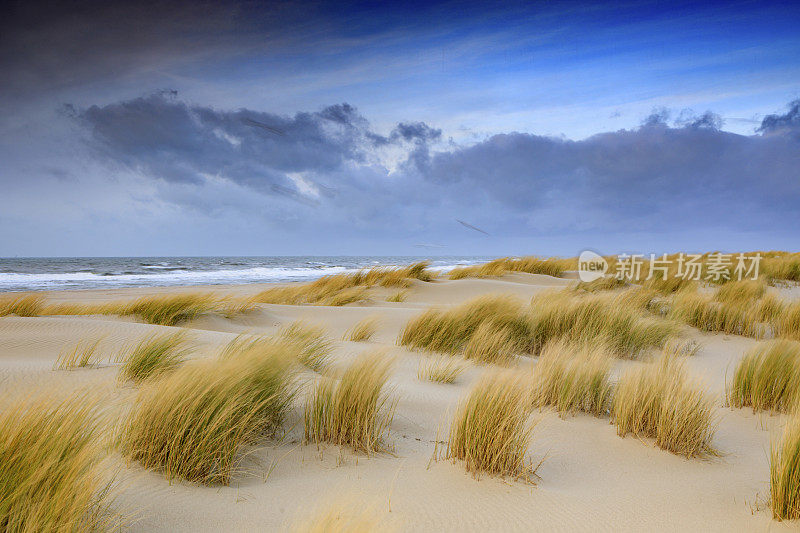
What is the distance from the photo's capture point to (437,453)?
2.49 meters

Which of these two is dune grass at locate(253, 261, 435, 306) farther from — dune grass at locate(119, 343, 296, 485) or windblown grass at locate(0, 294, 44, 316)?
dune grass at locate(119, 343, 296, 485)

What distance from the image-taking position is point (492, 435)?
225cm

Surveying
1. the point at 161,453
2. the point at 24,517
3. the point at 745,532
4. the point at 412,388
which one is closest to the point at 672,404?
the point at 745,532

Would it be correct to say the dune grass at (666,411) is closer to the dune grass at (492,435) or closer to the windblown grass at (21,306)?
the dune grass at (492,435)

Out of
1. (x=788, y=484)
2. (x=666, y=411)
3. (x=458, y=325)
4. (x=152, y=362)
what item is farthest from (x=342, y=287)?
(x=788, y=484)

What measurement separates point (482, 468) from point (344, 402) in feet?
2.63

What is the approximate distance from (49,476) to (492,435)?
179 centimetres

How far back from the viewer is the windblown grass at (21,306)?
22.3ft

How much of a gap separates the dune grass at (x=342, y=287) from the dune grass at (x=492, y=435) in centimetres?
725

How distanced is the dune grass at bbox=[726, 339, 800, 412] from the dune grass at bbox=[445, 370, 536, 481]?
2.31 metres

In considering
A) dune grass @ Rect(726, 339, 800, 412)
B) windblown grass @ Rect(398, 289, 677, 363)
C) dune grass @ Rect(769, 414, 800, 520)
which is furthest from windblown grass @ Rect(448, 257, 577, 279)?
dune grass @ Rect(769, 414, 800, 520)

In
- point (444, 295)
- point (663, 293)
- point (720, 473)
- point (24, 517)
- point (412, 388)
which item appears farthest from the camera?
point (444, 295)

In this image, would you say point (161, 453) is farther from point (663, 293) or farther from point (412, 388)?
point (663, 293)

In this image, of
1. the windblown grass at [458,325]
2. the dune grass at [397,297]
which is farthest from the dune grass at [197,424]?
the dune grass at [397,297]
